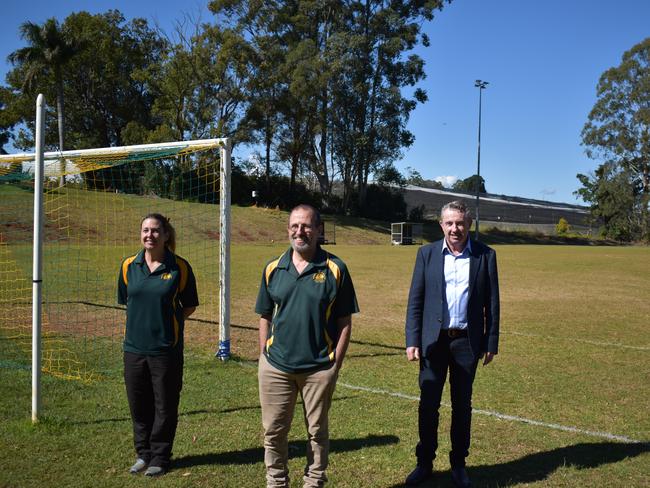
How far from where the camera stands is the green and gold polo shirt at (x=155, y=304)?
4.38 meters

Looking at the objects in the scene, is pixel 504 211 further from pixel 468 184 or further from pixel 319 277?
pixel 319 277

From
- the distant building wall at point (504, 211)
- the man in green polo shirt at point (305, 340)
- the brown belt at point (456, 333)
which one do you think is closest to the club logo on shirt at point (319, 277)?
the man in green polo shirt at point (305, 340)

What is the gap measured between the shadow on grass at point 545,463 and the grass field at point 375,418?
2 cm

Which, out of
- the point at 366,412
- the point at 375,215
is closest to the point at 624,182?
the point at 375,215

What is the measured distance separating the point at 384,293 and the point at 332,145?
36.6 metres

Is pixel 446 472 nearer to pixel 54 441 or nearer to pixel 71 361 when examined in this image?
pixel 54 441

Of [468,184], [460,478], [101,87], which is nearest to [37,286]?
[460,478]

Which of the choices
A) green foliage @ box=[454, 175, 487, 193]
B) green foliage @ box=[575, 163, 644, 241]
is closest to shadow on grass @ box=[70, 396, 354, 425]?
green foliage @ box=[575, 163, 644, 241]

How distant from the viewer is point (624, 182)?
59.5m

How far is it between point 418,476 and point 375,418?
4.62 ft

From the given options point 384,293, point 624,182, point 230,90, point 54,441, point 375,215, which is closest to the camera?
point 54,441

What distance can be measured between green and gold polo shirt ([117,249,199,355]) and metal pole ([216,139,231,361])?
346 centimetres

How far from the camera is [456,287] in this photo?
168 inches

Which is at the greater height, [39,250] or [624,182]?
[624,182]
